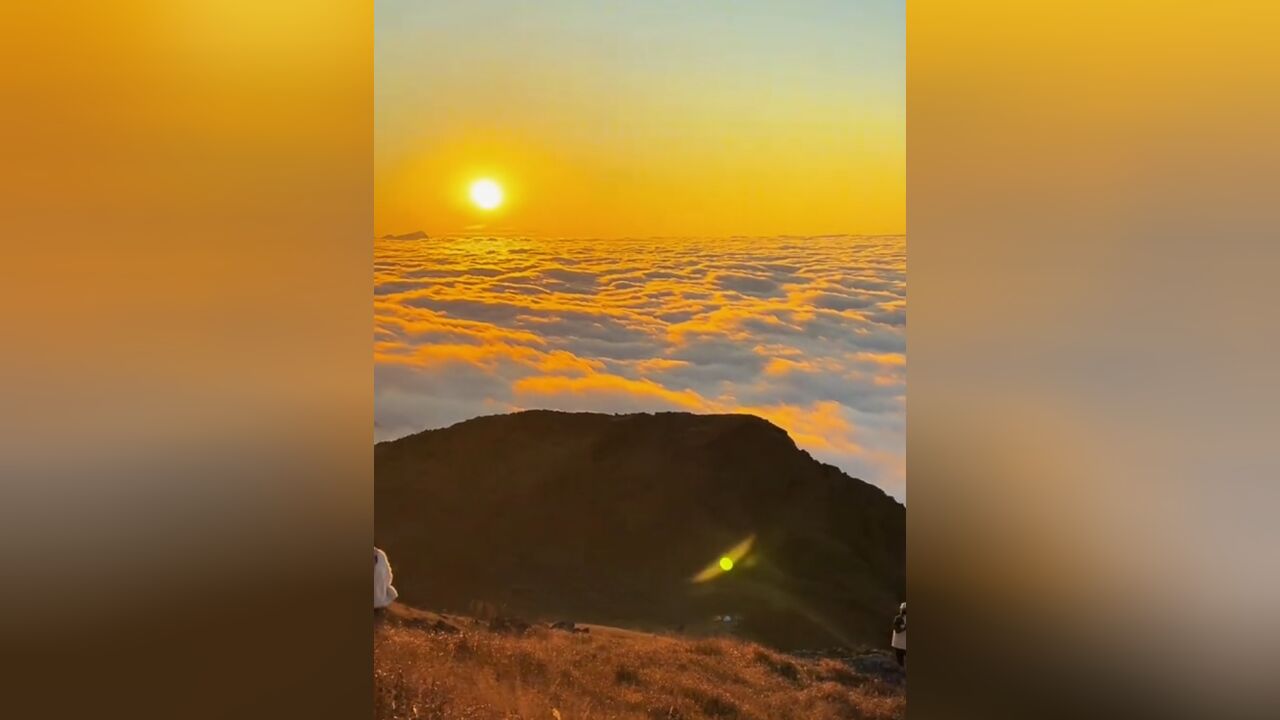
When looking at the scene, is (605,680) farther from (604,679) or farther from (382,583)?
(382,583)

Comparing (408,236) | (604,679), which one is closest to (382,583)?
(604,679)

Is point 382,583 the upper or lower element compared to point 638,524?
lower

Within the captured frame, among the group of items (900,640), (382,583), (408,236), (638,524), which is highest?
(408,236)

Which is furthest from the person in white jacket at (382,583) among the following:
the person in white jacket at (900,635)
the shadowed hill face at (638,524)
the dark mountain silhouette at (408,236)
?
the person in white jacket at (900,635)

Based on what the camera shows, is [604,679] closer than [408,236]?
Yes

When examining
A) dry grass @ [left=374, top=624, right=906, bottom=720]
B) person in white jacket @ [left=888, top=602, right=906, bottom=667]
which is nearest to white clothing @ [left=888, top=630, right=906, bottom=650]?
person in white jacket @ [left=888, top=602, right=906, bottom=667]
